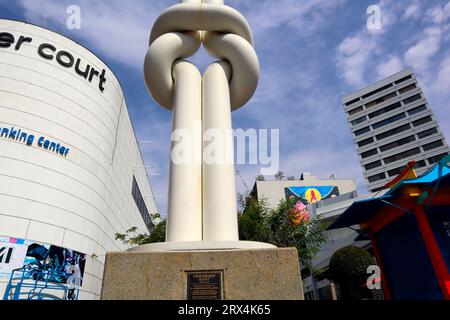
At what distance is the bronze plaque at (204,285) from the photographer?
12.0 feet

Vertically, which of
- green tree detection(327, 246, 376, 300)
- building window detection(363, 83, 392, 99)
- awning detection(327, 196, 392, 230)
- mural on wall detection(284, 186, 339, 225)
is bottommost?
green tree detection(327, 246, 376, 300)

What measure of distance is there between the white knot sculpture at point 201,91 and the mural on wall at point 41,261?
13.6 meters

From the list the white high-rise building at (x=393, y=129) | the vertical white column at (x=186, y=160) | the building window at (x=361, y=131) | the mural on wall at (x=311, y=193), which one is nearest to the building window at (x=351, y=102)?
the white high-rise building at (x=393, y=129)

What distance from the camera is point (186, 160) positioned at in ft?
16.4

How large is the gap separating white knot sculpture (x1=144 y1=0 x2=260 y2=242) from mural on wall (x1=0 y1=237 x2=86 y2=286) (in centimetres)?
1359

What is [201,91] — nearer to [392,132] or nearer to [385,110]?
[392,132]

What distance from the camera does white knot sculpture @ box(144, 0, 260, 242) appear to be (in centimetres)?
463

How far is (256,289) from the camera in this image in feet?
12.1

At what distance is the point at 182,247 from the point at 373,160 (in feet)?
231

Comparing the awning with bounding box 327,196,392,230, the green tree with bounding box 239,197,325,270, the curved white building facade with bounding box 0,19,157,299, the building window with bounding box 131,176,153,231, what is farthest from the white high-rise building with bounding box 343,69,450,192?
the curved white building facade with bounding box 0,19,157,299

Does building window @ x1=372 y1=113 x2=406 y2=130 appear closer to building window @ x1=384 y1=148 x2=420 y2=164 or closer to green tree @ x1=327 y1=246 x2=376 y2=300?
building window @ x1=384 y1=148 x2=420 y2=164

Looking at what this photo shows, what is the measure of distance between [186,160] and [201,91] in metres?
1.42

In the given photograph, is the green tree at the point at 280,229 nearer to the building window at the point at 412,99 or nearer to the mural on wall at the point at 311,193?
the mural on wall at the point at 311,193
